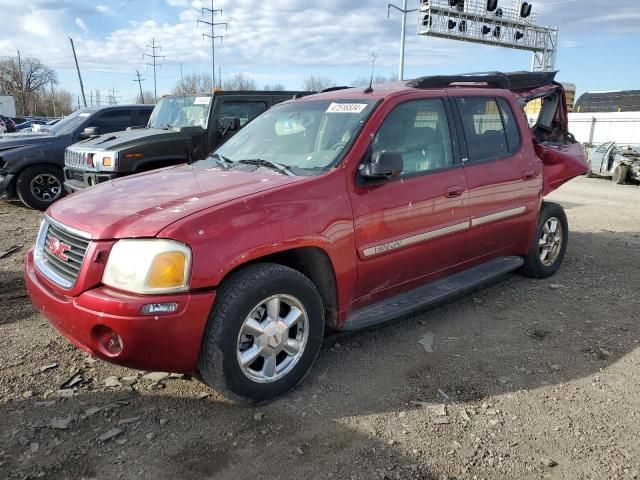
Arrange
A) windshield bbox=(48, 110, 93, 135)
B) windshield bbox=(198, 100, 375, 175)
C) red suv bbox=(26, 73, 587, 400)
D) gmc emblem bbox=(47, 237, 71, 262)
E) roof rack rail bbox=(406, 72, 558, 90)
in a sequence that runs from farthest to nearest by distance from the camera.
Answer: windshield bbox=(48, 110, 93, 135) → roof rack rail bbox=(406, 72, 558, 90) → windshield bbox=(198, 100, 375, 175) → gmc emblem bbox=(47, 237, 71, 262) → red suv bbox=(26, 73, 587, 400)

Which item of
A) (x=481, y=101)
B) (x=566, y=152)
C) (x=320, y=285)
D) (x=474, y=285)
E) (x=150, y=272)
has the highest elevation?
(x=481, y=101)

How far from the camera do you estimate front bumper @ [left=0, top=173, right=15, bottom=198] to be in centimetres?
866

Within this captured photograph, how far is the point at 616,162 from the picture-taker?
15500 mm

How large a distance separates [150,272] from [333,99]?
85.6 inches

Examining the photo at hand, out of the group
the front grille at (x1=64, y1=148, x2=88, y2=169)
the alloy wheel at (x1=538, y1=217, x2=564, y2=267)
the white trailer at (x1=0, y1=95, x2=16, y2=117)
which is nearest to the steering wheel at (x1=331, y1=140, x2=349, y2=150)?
the alloy wheel at (x1=538, y1=217, x2=564, y2=267)

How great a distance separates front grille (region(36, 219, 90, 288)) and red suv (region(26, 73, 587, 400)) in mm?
12

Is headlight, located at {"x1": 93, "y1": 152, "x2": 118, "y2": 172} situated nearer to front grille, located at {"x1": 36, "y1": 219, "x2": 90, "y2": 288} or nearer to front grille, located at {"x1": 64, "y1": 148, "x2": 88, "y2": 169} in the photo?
front grille, located at {"x1": 64, "y1": 148, "x2": 88, "y2": 169}

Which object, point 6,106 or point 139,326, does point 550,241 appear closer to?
point 139,326

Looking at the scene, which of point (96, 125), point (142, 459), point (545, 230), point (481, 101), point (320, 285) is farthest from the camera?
point (96, 125)

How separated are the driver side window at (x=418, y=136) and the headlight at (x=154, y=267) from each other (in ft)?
5.34

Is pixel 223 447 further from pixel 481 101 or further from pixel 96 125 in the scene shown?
pixel 96 125

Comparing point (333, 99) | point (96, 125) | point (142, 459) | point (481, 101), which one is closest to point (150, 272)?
point (142, 459)

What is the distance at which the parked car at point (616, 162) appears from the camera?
596 inches

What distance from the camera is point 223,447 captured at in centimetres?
276
